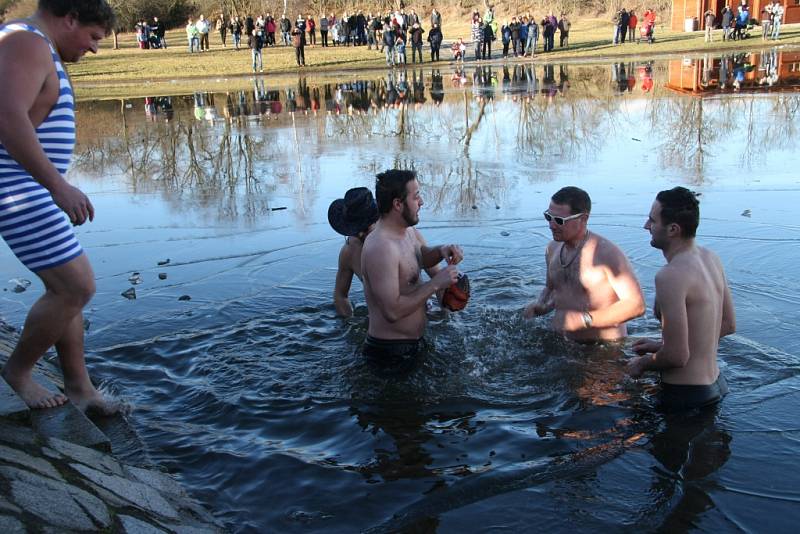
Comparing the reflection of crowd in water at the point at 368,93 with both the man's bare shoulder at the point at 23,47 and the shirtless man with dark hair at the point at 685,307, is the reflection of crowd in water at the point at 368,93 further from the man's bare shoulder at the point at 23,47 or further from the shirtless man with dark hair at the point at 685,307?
the shirtless man with dark hair at the point at 685,307

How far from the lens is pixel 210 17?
6500 cm

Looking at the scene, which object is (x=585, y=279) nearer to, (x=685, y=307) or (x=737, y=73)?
(x=685, y=307)

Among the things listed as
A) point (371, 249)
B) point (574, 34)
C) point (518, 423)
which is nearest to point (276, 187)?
point (371, 249)

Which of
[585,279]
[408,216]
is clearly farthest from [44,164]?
[585,279]

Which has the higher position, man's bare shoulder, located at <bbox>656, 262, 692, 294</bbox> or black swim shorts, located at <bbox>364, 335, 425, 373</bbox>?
man's bare shoulder, located at <bbox>656, 262, 692, 294</bbox>

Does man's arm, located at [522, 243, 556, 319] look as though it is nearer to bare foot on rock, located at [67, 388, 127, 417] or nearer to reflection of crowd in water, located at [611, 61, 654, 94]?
bare foot on rock, located at [67, 388, 127, 417]

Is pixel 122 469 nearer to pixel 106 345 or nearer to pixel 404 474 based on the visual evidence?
pixel 404 474

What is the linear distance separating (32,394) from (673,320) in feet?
11.1

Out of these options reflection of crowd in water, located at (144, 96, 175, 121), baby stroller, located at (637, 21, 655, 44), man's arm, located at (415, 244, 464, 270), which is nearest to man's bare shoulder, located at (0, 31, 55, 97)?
man's arm, located at (415, 244, 464, 270)

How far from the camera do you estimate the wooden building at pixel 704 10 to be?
147ft

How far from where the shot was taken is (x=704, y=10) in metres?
46.4

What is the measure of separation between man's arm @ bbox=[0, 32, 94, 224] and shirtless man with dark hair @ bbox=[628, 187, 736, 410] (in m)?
2.98

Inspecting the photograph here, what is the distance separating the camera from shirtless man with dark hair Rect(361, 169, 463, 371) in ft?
17.1

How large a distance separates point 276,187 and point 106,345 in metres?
5.29
